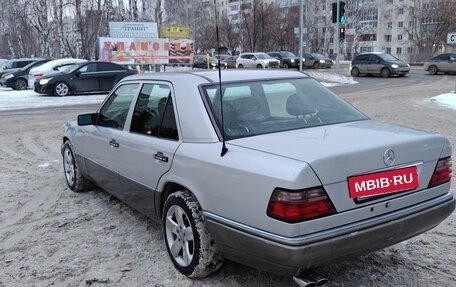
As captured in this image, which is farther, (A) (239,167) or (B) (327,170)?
(A) (239,167)

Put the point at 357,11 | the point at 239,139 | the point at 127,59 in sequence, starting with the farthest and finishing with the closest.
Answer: the point at 357,11
the point at 127,59
the point at 239,139

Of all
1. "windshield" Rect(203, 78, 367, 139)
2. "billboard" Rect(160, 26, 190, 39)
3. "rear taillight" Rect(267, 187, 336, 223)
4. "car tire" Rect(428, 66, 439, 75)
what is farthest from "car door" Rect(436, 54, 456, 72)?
"rear taillight" Rect(267, 187, 336, 223)

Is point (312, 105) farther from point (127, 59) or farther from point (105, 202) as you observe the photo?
point (127, 59)

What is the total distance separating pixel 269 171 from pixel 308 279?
709 mm

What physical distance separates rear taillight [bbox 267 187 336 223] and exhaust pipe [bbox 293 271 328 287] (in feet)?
1.25

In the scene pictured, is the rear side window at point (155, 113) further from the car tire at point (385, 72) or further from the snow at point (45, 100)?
the car tire at point (385, 72)

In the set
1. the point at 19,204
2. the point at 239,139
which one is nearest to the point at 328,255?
the point at 239,139

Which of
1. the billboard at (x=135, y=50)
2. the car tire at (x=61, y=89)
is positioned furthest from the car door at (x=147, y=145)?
the billboard at (x=135, y=50)

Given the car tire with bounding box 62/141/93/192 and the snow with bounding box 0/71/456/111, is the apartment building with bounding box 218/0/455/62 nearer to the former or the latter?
the snow with bounding box 0/71/456/111

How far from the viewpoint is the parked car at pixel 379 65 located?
102 feet

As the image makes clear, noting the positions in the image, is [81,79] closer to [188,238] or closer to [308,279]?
[188,238]

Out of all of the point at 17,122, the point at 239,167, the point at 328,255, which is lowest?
the point at 17,122

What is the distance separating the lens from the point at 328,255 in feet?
9.30

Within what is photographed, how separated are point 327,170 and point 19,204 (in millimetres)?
4254
